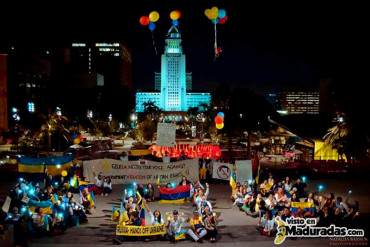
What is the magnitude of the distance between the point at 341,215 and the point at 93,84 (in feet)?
302

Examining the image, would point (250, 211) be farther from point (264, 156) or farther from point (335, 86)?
point (264, 156)

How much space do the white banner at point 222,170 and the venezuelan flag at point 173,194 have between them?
3847 mm

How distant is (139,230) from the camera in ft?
43.5

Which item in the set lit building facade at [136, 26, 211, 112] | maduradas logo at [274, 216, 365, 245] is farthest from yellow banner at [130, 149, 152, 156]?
lit building facade at [136, 26, 211, 112]

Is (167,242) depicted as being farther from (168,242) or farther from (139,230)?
(139,230)

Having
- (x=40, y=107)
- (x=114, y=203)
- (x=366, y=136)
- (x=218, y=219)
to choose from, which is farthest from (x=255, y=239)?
(x=40, y=107)

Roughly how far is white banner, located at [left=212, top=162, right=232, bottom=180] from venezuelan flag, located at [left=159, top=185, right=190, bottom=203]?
12.6 feet

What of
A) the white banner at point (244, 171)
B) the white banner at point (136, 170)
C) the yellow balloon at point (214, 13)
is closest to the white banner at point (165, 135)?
the white banner at point (136, 170)

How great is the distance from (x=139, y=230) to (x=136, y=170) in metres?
7.91

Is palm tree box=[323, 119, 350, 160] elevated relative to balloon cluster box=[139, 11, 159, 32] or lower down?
lower down

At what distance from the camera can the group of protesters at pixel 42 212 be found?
1329 centimetres

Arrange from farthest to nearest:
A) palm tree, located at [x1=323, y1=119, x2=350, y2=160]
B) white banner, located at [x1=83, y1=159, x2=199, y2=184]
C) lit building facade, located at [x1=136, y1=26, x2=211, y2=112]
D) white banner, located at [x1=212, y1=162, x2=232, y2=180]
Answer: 1. lit building facade, located at [x1=136, y1=26, x2=211, y2=112]
2. palm tree, located at [x1=323, y1=119, x2=350, y2=160]
3. white banner, located at [x1=212, y1=162, x2=232, y2=180]
4. white banner, located at [x1=83, y1=159, x2=199, y2=184]

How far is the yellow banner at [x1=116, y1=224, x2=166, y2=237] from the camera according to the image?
43.5ft

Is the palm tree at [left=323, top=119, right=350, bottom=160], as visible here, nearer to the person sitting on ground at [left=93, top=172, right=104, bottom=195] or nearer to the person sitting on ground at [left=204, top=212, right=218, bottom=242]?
the person sitting on ground at [left=93, top=172, right=104, bottom=195]
